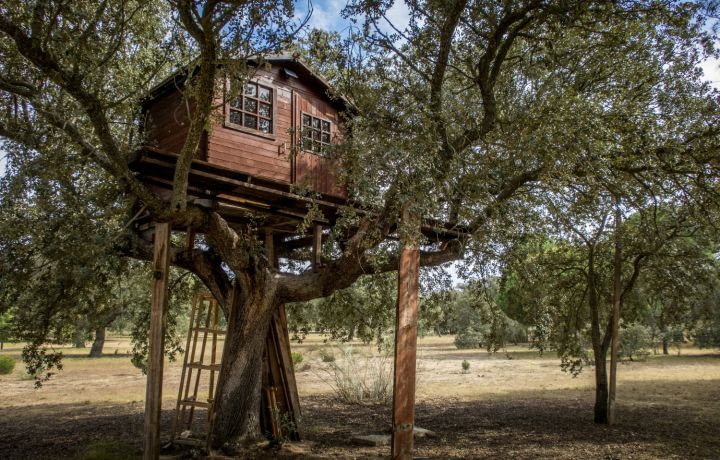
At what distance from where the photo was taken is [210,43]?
21.2 ft

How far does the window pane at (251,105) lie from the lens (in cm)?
1022

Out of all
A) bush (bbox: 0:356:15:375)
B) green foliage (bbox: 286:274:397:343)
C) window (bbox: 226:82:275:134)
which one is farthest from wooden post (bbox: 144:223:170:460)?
bush (bbox: 0:356:15:375)

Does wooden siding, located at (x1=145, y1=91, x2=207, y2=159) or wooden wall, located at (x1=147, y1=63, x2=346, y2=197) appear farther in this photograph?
wooden siding, located at (x1=145, y1=91, x2=207, y2=159)

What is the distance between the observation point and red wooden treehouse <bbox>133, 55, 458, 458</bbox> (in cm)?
826

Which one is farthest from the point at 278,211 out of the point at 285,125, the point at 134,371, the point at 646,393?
the point at 134,371

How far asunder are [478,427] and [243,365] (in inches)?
227

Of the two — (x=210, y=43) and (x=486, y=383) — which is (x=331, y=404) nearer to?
(x=486, y=383)

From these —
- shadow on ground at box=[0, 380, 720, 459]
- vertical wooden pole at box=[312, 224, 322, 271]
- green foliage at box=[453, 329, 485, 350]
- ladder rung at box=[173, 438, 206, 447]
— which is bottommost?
green foliage at box=[453, 329, 485, 350]

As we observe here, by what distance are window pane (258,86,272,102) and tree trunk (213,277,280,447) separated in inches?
141

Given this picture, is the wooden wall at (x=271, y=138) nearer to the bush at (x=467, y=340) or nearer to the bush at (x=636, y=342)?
the bush at (x=636, y=342)

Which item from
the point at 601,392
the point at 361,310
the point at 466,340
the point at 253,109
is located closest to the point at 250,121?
the point at 253,109

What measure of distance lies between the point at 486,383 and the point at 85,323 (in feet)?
53.1

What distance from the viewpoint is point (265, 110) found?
34.5 feet

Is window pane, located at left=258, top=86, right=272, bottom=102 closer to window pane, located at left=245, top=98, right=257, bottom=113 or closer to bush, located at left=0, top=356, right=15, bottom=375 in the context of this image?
window pane, located at left=245, top=98, right=257, bottom=113
